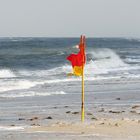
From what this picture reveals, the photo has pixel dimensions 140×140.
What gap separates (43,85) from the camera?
99.8ft

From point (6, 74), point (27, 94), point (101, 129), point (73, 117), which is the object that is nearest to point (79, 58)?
point (73, 117)

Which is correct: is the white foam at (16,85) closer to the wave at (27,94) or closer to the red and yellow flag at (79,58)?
the wave at (27,94)

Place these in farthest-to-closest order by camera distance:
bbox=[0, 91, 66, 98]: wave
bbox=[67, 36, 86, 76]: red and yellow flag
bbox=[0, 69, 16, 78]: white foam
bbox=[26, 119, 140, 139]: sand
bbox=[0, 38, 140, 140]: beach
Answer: bbox=[0, 69, 16, 78]: white foam
bbox=[0, 91, 66, 98]: wave
bbox=[67, 36, 86, 76]: red and yellow flag
bbox=[0, 38, 140, 140]: beach
bbox=[26, 119, 140, 139]: sand

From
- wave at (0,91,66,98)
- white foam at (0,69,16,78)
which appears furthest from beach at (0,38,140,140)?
white foam at (0,69,16,78)

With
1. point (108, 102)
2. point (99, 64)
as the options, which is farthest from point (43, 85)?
point (99, 64)

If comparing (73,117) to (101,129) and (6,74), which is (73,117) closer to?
(101,129)

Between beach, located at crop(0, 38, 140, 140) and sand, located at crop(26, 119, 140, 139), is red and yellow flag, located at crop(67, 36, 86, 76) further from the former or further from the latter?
sand, located at crop(26, 119, 140, 139)

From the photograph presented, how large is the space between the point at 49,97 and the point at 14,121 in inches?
281

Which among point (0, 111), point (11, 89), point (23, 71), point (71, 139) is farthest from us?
point (23, 71)

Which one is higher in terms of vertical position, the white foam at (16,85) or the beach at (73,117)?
the beach at (73,117)

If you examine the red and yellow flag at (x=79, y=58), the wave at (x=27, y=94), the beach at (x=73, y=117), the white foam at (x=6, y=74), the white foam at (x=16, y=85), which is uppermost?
the red and yellow flag at (x=79, y=58)

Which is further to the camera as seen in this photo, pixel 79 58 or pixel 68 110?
pixel 68 110

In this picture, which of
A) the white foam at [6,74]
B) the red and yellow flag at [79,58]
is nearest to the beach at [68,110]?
the red and yellow flag at [79,58]

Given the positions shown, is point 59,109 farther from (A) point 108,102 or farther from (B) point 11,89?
(B) point 11,89
